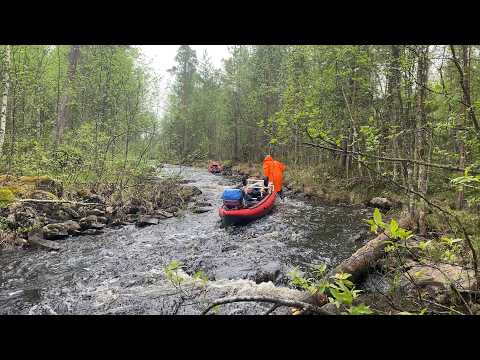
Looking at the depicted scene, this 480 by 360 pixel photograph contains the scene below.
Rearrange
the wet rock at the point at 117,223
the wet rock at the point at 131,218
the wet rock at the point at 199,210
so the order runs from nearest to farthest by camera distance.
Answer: the wet rock at the point at 117,223 < the wet rock at the point at 131,218 < the wet rock at the point at 199,210

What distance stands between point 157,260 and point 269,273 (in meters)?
2.84

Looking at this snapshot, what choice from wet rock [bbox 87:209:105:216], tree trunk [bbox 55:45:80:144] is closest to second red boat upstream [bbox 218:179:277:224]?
wet rock [bbox 87:209:105:216]

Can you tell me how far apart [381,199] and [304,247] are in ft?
18.5

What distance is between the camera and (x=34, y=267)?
7137 mm

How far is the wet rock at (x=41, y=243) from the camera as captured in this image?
8250 mm

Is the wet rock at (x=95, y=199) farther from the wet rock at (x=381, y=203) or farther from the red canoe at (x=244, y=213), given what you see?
the wet rock at (x=381, y=203)

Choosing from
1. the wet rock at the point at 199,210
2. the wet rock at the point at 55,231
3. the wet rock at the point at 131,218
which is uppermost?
the wet rock at the point at 199,210

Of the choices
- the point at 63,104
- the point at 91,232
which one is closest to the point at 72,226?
the point at 91,232

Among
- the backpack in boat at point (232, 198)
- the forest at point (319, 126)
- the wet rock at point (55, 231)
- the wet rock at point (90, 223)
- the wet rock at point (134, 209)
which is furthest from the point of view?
the wet rock at point (134, 209)

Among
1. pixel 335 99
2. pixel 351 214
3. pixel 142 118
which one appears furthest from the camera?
pixel 335 99

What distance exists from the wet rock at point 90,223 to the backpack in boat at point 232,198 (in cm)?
405

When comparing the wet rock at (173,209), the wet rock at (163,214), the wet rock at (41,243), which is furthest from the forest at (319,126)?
the wet rock at (173,209)
